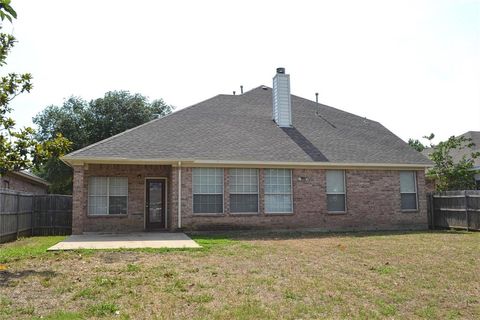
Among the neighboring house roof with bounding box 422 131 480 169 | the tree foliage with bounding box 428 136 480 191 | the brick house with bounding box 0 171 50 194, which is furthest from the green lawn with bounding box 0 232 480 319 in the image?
the neighboring house roof with bounding box 422 131 480 169

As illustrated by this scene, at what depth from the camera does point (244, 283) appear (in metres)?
7.47

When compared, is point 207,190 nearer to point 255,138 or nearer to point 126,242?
point 255,138

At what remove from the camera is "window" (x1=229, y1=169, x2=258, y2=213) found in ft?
54.5

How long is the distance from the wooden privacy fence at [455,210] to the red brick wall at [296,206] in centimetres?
91

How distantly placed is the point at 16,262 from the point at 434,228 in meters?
16.7

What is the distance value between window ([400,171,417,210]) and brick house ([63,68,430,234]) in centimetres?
4

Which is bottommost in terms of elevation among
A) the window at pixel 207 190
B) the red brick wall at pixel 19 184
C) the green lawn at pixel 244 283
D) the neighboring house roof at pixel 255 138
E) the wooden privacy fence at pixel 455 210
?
the green lawn at pixel 244 283

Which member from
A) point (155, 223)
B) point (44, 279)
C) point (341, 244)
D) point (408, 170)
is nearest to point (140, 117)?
point (155, 223)

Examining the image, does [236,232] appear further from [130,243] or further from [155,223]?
[130,243]

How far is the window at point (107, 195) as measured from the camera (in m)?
16.4

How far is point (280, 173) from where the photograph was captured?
17109mm

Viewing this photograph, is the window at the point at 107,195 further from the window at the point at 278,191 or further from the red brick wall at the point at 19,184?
the red brick wall at the point at 19,184

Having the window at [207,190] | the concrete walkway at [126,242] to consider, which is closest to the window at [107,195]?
the concrete walkway at [126,242]

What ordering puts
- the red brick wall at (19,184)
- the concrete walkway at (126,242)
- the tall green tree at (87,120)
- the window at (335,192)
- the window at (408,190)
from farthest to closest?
the tall green tree at (87,120), the red brick wall at (19,184), the window at (408,190), the window at (335,192), the concrete walkway at (126,242)
